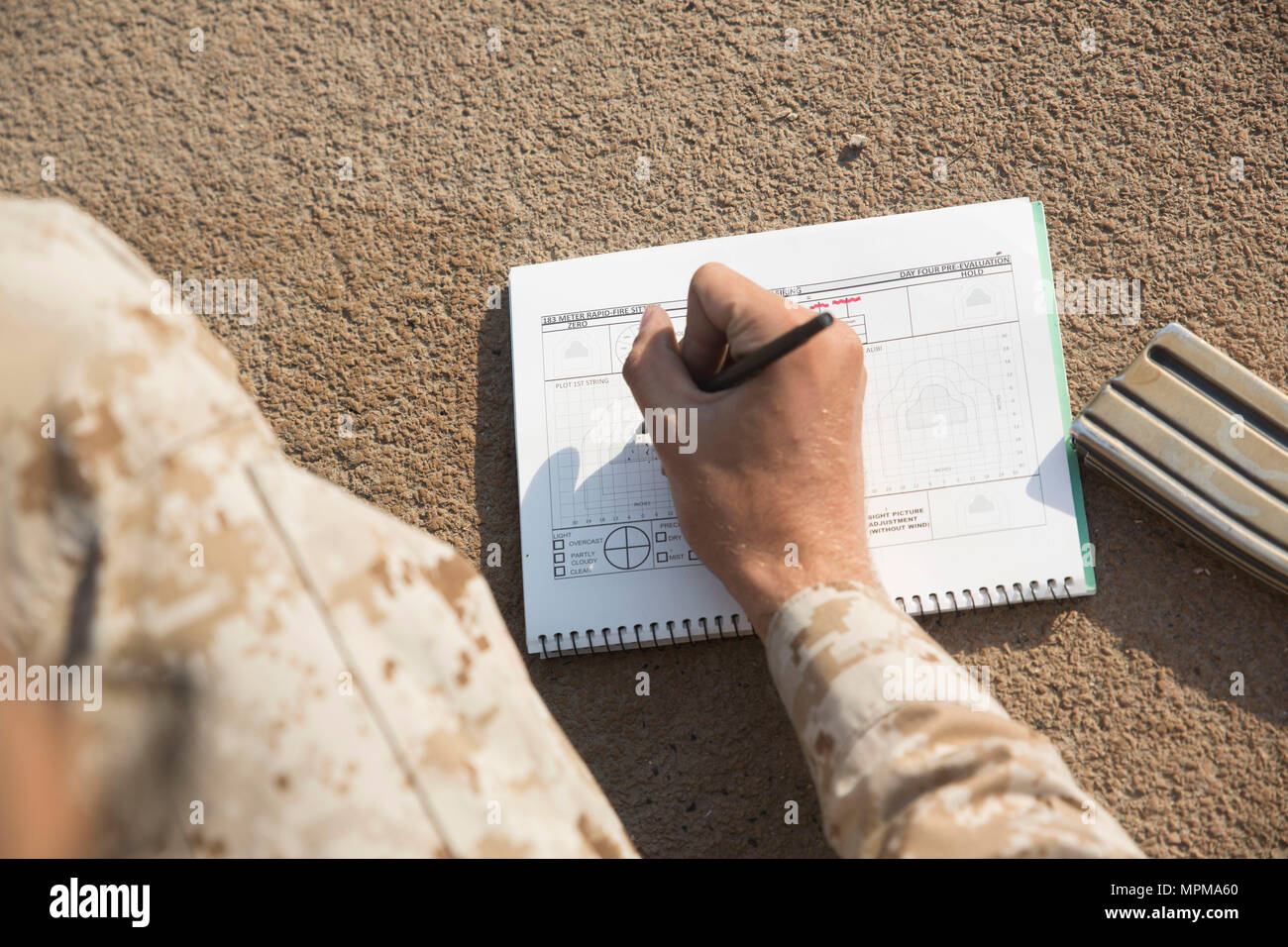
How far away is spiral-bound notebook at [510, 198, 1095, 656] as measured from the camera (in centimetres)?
66

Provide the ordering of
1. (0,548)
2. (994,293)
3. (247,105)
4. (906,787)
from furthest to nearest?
(247,105) < (994,293) < (906,787) < (0,548)

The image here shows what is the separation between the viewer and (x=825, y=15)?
0.75 m

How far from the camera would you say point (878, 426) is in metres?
0.68

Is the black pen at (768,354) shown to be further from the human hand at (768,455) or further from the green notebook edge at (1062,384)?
the green notebook edge at (1062,384)

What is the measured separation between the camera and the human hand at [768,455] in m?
0.60

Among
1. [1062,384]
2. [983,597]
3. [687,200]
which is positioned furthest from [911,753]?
[687,200]

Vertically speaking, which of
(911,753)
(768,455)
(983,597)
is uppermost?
(768,455)

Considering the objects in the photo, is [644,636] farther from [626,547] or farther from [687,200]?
[687,200]

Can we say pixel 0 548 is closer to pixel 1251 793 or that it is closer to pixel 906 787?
pixel 906 787

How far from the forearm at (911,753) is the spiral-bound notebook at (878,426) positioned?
0.12m

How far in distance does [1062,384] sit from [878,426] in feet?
0.51

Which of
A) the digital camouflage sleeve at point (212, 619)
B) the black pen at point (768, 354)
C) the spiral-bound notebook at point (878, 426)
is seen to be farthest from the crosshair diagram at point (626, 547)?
the digital camouflage sleeve at point (212, 619)
